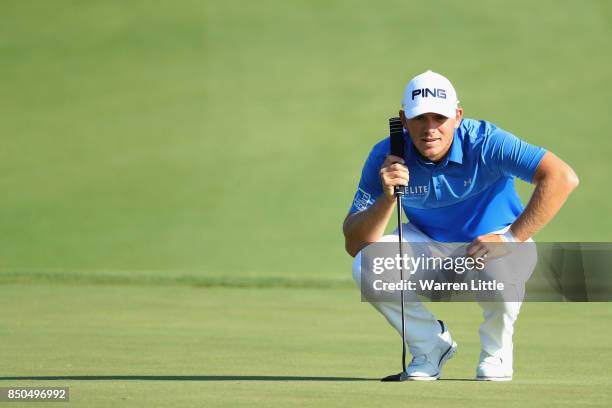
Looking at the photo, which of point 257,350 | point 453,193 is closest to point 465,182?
point 453,193

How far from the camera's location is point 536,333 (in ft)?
22.1

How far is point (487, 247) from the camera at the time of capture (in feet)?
15.8

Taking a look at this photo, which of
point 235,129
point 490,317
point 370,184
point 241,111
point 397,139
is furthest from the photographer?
point 241,111

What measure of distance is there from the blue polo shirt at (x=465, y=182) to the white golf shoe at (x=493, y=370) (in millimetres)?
610

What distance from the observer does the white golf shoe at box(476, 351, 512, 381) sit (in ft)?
15.8

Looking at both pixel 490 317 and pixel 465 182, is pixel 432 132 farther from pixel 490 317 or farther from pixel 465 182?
pixel 490 317

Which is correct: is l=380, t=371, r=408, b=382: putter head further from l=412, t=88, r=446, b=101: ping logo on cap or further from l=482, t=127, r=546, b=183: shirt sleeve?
l=412, t=88, r=446, b=101: ping logo on cap

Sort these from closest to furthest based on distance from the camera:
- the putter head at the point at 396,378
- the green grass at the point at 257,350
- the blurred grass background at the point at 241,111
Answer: the green grass at the point at 257,350 → the putter head at the point at 396,378 → the blurred grass background at the point at 241,111

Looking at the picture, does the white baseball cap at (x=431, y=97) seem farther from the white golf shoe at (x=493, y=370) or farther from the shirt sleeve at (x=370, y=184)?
the white golf shoe at (x=493, y=370)

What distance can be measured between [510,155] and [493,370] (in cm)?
81

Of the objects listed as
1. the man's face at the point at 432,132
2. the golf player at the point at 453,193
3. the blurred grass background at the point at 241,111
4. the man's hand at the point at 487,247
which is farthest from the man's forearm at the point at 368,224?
the blurred grass background at the point at 241,111

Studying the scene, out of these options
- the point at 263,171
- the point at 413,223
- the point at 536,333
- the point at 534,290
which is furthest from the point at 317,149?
the point at 413,223

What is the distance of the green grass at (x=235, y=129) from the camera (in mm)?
9992

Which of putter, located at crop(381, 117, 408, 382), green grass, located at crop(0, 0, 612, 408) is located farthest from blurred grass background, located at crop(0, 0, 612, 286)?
putter, located at crop(381, 117, 408, 382)
